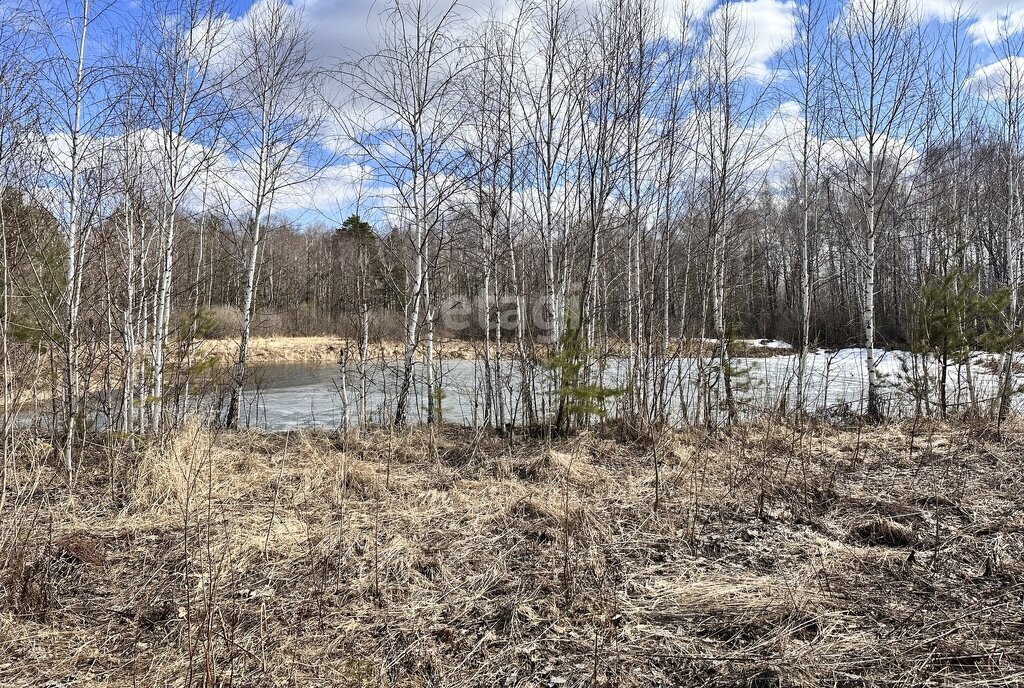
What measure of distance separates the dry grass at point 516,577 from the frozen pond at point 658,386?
1.86 metres

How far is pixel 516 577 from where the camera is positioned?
3117 millimetres

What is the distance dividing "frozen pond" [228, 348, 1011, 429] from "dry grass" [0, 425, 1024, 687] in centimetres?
186

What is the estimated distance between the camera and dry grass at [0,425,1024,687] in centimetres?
227

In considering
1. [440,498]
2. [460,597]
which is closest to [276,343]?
[440,498]

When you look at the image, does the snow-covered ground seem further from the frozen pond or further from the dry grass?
the dry grass

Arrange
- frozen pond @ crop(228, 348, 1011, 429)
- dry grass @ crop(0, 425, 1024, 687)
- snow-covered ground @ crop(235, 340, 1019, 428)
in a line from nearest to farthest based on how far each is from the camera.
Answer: dry grass @ crop(0, 425, 1024, 687), frozen pond @ crop(228, 348, 1011, 429), snow-covered ground @ crop(235, 340, 1019, 428)

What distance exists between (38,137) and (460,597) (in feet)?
16.9

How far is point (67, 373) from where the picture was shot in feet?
15.2

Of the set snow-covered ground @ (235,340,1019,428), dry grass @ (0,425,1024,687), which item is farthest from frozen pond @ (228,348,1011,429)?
dry grass @ (0,425,1024,687)

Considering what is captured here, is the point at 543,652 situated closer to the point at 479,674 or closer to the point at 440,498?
the point at 479,674

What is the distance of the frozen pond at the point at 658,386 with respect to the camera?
7023 mm

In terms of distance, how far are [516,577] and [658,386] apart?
4.32 m

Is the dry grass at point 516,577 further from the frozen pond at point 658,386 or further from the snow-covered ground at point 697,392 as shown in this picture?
the snow-covered ground at point 697,392

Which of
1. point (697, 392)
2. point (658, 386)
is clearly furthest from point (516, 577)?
point (697, 392)
